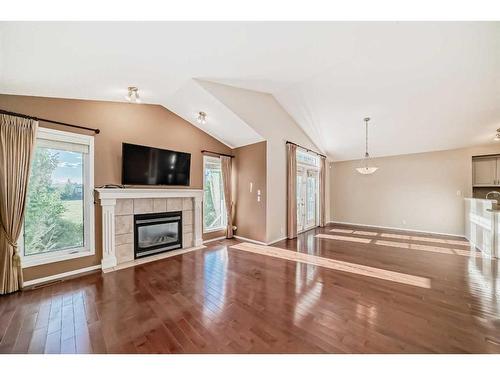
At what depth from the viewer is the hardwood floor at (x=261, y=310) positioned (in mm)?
1734

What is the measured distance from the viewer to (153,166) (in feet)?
13.4

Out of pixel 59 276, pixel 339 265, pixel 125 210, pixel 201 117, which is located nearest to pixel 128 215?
pixel 125 210

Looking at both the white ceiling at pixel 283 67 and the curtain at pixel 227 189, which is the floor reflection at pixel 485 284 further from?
the curtain at pixel 227 189

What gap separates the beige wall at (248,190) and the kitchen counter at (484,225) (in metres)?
4.56

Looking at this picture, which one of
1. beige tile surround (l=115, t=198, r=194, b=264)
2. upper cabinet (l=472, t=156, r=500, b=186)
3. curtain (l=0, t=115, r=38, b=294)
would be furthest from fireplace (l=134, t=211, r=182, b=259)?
upper cabinet (l=472, t=156, r=500, b=186)

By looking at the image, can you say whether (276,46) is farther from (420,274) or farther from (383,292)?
(420,274)

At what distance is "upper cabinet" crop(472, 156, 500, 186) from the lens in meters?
5.59

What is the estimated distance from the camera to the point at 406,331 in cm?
188

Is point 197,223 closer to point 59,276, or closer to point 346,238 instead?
point 59,276

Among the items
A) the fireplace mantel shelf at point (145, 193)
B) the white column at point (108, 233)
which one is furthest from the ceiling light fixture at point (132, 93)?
the white column at point (108, 233)

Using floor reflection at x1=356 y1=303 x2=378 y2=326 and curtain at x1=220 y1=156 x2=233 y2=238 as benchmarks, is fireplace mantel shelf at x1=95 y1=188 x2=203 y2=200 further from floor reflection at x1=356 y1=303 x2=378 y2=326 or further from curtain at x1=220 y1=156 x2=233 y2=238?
floor reflection at x1=356 y1=303 x2=378 y2=326
